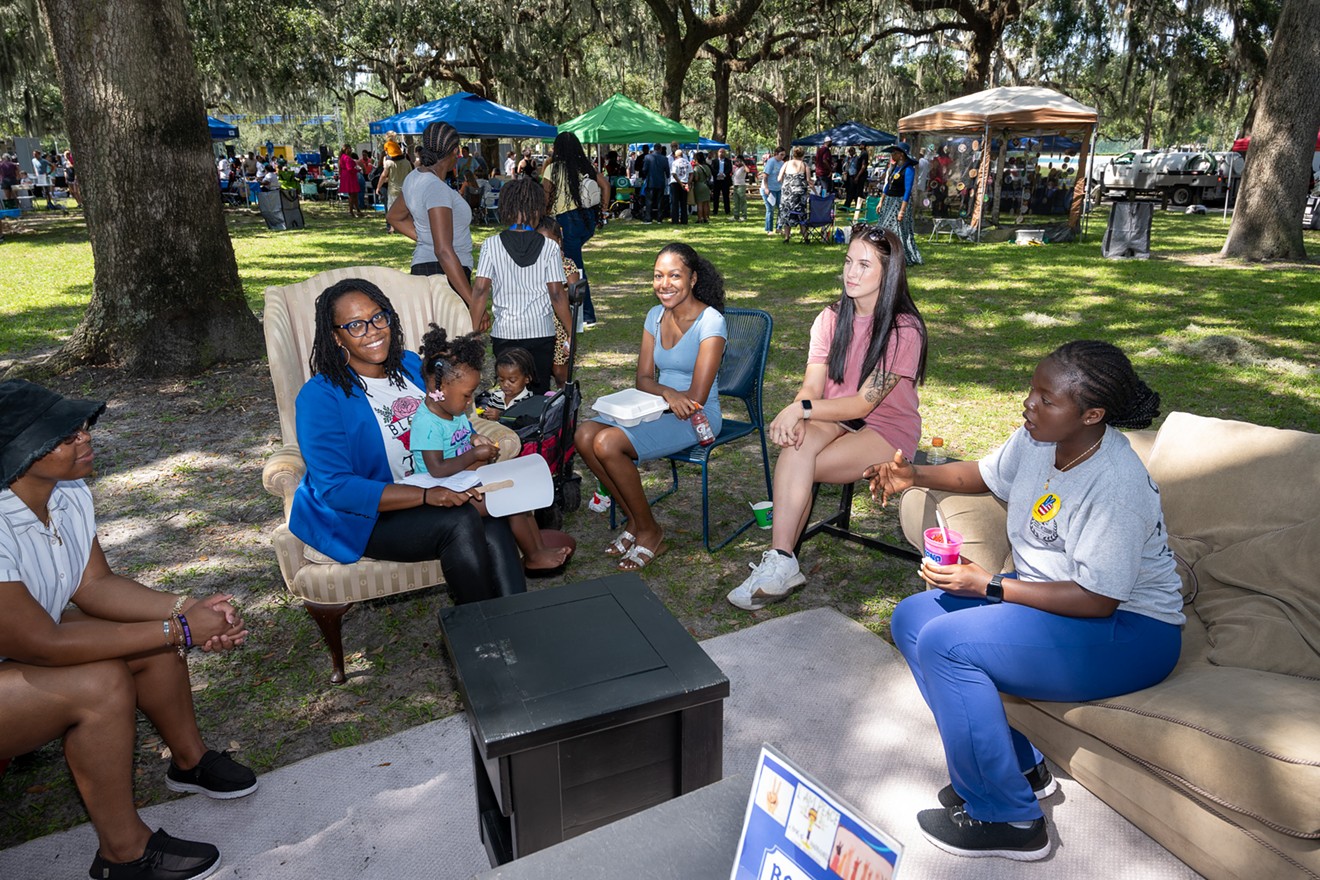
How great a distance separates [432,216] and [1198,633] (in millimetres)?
4470

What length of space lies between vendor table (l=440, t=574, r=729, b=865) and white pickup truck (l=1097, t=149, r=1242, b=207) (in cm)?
2552

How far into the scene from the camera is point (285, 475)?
3188 mm

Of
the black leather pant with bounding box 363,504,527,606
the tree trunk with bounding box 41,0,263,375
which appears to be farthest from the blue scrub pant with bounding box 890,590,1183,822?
the tree trunk with bounding box 41,0,263,375

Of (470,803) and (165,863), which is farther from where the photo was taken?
(470,803)

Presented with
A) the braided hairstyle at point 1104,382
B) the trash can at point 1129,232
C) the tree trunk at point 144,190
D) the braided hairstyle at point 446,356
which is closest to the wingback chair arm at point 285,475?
the braided hairstyle at point 446,356

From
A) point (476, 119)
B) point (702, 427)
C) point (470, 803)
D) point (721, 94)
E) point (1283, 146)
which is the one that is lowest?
point (470, 803)

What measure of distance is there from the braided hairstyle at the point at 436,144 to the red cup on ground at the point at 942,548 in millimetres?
4169

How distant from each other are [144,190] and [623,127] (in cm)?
1164

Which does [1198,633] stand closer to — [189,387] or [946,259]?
[189,387]

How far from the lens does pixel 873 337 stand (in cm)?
364

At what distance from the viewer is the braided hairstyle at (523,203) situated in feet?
15.4

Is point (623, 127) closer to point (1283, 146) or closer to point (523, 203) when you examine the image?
point (1283, 146)

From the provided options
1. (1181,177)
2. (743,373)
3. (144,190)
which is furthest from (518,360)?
(1181,177)

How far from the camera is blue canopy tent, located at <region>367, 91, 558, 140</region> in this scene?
16172mm
